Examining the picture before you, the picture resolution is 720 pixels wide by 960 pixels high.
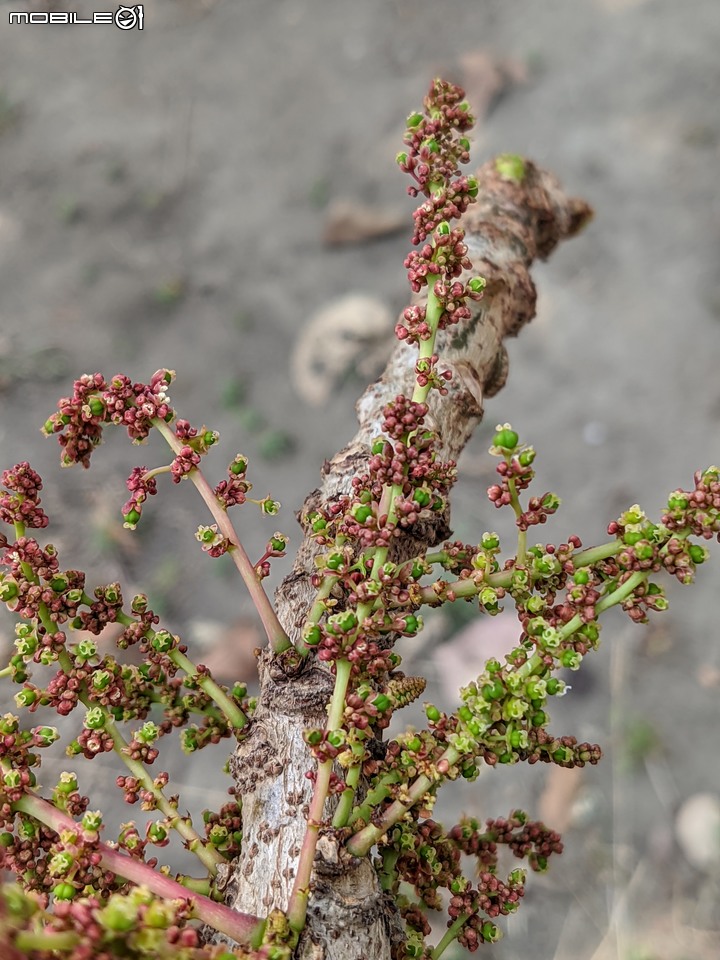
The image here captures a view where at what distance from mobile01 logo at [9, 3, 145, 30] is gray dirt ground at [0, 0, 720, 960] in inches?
2.6

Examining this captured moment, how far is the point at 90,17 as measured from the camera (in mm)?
4992

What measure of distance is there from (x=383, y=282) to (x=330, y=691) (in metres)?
3.35

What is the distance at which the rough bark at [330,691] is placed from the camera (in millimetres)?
1004

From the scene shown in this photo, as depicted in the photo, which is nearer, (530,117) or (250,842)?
(250,842)

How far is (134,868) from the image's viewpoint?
2.95 feet

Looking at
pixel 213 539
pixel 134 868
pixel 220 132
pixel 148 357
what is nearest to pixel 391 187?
pixel 220 132

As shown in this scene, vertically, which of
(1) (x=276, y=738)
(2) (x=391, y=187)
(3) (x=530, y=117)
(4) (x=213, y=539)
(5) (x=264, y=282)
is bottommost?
(1) (x=276, y=738)

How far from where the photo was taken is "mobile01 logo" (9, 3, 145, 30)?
4.98 metres

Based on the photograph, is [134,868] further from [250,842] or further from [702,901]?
[702,901]

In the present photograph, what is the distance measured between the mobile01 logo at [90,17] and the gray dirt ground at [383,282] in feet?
0.21

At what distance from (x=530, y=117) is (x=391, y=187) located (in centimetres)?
84

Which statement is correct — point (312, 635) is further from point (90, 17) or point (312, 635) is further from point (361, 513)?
point (90, 17)

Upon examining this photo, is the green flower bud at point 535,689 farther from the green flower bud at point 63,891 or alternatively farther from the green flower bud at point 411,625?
the green flower bud at point 63,891

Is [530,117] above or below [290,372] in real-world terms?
above
